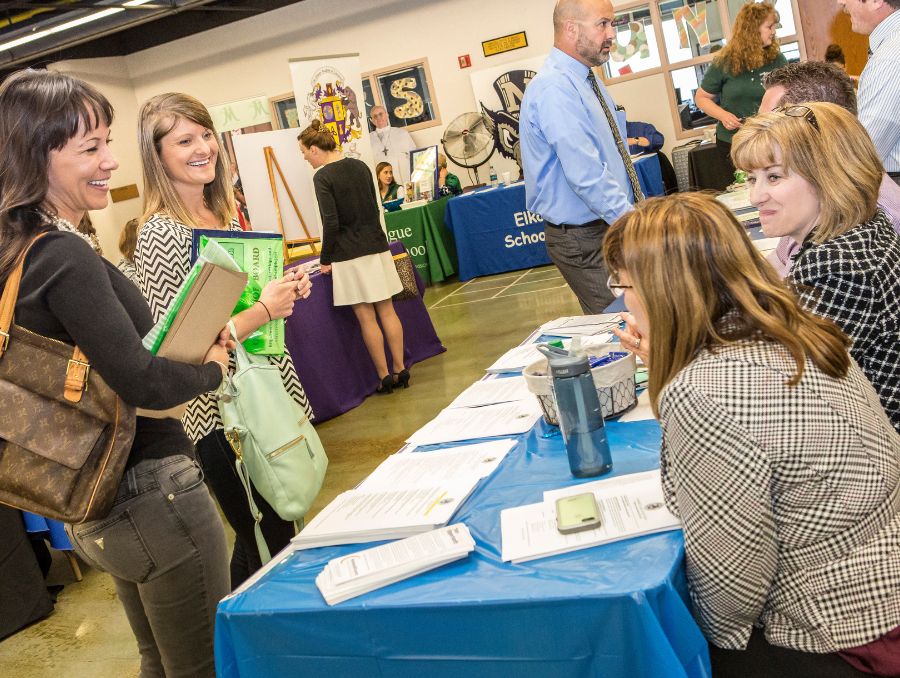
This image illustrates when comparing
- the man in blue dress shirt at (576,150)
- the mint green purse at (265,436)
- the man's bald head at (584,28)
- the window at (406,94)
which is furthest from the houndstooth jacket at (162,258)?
the window at (406,94)

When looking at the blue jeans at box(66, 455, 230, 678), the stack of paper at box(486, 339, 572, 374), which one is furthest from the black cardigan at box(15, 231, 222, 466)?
the stack of paper at box(486, 339, 572, 374)

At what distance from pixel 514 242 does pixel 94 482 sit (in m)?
7.29

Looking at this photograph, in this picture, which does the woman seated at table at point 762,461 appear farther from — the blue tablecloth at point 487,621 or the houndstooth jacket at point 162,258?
the houndstooth jacket at point 162,258

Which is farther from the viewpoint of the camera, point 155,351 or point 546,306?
point 546,306

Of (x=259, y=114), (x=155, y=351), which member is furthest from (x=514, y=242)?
(x=155, y=351)

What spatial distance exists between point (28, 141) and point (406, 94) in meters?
10.1

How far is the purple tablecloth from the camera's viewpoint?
16.3 feet

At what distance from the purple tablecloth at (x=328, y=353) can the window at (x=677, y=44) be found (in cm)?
568

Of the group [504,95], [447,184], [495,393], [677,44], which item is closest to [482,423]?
[495,393]

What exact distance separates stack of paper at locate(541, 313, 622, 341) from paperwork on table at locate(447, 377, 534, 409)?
0.88 ft

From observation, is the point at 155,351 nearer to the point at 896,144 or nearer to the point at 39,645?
the point at 39,645

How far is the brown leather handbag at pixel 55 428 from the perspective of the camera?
136 cm

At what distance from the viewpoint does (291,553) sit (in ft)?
4.92

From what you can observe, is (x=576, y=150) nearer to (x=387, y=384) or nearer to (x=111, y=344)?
(x=111, y=344)
